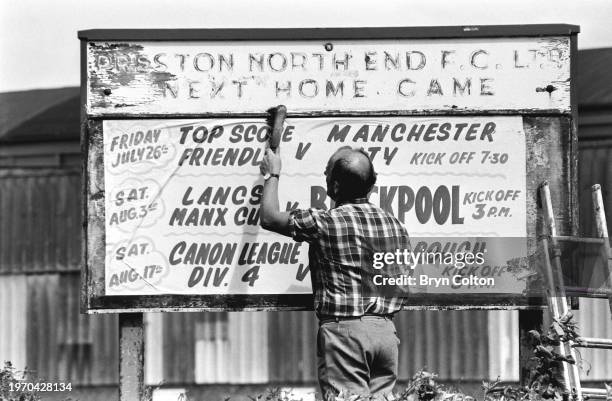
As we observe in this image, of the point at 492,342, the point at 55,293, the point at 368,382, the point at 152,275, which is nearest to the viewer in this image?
the point at 368,382

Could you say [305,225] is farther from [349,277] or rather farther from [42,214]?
[42,214]

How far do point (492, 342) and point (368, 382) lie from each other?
37.7 feet

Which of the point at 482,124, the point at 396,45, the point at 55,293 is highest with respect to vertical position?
the point at 396,45

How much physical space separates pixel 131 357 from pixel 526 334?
8.29ft

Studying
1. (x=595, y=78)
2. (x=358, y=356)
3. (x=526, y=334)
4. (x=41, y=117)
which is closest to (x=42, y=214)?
(x=41, y=117)

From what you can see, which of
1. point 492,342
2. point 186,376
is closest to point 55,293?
point 186,376

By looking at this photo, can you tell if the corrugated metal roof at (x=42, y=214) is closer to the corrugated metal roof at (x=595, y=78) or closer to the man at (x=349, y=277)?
the corrugated metal roof at (x=595, y=78)

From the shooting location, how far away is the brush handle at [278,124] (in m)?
7.55

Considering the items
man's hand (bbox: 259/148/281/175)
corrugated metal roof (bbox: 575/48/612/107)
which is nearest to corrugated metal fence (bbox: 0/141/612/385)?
corrugated metal roof (bbox: 575/48/612/107)

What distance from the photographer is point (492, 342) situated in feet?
57.5

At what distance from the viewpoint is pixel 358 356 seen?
625 cm

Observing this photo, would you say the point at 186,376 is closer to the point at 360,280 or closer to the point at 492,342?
the point at 492,342

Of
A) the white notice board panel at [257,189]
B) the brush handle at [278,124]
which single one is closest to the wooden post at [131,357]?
the white notice board panel at [257,189]

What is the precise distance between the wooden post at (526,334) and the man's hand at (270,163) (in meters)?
1.89
